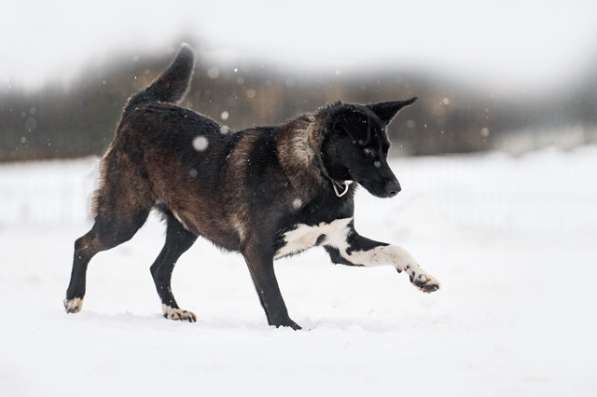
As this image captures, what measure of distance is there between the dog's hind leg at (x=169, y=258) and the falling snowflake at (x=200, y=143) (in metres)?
0.67

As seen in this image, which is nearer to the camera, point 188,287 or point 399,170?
point 188,287

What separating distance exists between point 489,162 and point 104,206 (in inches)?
458

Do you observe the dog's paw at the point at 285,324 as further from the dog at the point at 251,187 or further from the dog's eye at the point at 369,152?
the dog's eye at the point at 369,152

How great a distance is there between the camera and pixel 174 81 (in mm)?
6863

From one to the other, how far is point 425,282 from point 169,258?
2.24 metres

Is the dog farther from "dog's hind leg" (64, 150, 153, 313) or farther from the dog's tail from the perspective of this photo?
the dog's tail

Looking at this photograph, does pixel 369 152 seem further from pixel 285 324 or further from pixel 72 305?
pixel 72 305

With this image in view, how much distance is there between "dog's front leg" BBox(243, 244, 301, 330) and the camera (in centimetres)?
527

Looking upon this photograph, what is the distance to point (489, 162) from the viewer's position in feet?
53.9

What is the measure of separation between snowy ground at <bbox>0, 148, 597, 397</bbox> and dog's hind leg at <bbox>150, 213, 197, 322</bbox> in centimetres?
26

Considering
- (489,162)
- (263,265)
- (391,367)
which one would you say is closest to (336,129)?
(263,265)

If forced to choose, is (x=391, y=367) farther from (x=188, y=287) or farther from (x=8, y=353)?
(x=188, y=287)

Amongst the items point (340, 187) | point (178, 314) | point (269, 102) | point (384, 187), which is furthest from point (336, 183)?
point (269, 102)

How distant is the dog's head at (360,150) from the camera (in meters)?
5.16
